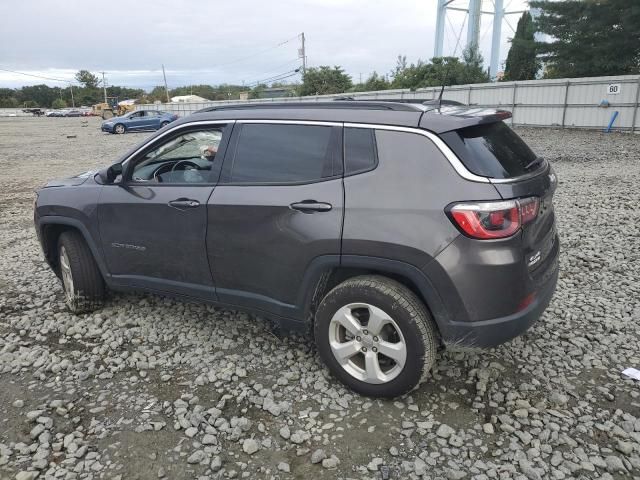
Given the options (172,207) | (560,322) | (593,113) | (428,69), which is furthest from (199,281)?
(428,69)

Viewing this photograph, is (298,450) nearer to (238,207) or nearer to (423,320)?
(423,320)

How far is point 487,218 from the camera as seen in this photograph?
2625mm

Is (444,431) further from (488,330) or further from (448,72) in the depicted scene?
(448,72)

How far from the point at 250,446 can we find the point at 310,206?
1.41m

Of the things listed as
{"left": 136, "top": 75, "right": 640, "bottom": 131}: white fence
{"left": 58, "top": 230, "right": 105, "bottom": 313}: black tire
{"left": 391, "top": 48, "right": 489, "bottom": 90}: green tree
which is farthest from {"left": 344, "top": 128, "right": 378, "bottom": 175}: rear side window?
{"left": 391, "top": 48, "right": 489, "bottom": 90}: green tree

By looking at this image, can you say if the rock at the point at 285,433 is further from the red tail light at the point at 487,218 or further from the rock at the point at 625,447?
the rock at the point at 625,447

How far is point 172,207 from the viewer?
3578 mm

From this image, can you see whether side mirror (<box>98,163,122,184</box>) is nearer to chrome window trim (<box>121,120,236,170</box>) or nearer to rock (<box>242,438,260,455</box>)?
chrome window trim (<box>121,120,236,170</box>)

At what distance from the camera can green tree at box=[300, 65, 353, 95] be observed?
152 ft

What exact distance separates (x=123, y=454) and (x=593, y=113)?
70.6 ft

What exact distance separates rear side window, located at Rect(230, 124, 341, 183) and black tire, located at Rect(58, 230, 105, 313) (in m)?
1.74

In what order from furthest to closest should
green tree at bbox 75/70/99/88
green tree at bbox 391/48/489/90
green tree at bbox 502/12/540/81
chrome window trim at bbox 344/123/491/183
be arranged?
green tree at bbox 75/70/99/88 < green tree at bbox 391/48/489/90 < green tree at bbox 502/12/540/81 < chrome window trim at bbox 344/123/491/183

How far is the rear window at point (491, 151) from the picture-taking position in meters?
2.77

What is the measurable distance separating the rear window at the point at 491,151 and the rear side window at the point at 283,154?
2.45ft
